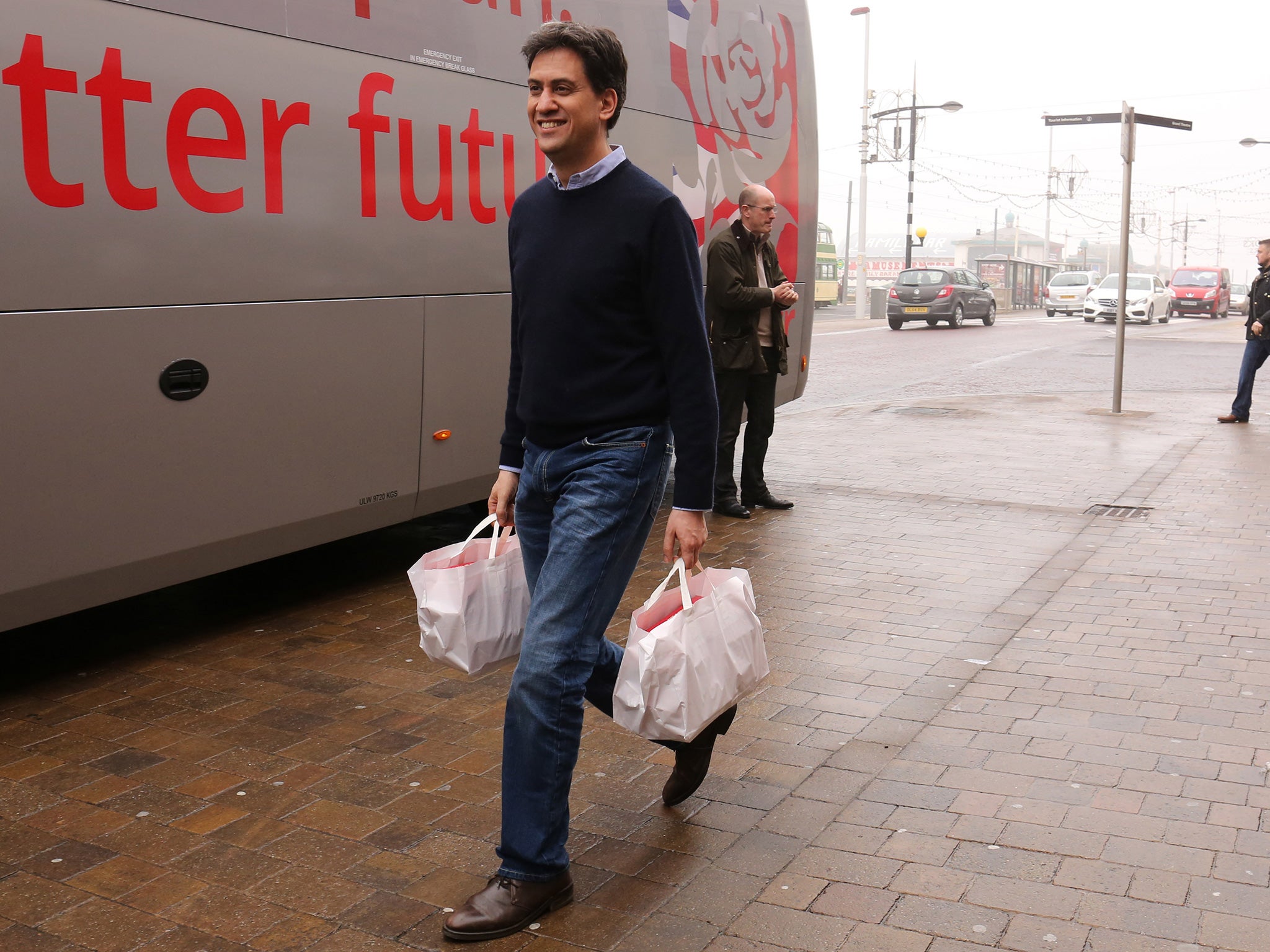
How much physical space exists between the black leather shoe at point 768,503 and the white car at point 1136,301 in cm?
3178

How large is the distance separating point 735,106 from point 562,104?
5.64 metres

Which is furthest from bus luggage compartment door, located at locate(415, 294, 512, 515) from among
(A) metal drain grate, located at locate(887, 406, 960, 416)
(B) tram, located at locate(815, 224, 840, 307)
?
(B) tram, located at locate(815, 224, 840, 307)

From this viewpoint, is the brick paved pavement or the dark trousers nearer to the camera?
the brick paved pavement

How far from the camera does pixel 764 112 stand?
8812mm

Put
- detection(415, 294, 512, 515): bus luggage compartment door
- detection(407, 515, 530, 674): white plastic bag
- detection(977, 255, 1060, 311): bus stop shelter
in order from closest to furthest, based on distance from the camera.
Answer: detection(407, 515, 530, 674): white plastic bag → detection(415, 294, 512, 515): bus luggage compartment door → detection(977, 255, 1060, 311): bus stop shelter

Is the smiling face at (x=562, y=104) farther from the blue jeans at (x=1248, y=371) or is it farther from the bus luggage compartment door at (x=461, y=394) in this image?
the blue jeans at (x=1248, y=371)

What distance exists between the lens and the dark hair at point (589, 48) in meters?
2.99

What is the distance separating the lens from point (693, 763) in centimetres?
370

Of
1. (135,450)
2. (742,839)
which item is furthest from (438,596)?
(135,450)

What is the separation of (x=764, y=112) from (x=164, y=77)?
500cm

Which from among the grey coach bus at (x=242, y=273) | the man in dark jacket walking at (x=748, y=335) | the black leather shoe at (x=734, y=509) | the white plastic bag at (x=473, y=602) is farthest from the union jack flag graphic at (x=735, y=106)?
the white plastic bag at (x=473, y=602)

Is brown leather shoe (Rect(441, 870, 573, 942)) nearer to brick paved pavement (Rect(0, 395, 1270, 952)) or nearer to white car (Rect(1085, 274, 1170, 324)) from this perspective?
brick paved pavement (Rect(0, 395, 1270, 952))

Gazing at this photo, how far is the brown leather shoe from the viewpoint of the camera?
302cm

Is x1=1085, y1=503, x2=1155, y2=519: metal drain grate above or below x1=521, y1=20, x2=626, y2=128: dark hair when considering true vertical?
below
